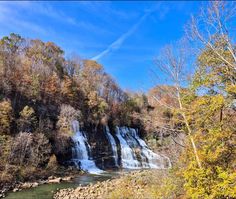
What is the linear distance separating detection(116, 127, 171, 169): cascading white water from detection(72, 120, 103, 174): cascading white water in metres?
5.43

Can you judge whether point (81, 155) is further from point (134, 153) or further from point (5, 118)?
point (5, 118)

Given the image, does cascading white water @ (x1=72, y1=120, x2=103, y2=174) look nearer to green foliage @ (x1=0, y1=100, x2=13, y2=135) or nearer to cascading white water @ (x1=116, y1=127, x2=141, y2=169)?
cascading white water @ (x1=116, y1=127, x2=141, y2=169)

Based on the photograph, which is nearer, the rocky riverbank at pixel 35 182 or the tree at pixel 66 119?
the rocky riverbank at pixel 35 182

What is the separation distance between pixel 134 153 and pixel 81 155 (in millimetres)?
9175

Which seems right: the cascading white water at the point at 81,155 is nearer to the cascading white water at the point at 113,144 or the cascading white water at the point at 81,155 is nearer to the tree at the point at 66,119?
the tree at the point at 66,119

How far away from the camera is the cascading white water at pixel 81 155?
27.2 meters

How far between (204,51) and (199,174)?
13.3ft

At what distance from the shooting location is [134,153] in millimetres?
Answer: 34625

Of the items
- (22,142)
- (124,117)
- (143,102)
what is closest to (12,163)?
(22,142)

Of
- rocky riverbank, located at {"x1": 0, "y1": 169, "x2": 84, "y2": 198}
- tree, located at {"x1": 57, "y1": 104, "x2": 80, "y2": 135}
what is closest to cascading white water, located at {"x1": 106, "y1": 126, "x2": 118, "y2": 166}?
tree, located at {"x1": 57, "y1": 104, "x2": 80, "y2": 135}

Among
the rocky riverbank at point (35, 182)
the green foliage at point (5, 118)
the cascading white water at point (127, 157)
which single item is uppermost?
the green foliage at point (5, 118)

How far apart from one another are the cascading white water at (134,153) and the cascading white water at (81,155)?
5434 millimetres

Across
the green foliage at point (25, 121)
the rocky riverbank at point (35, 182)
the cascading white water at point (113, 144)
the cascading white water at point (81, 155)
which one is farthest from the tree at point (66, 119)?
the cascading white water at point (113, 144)

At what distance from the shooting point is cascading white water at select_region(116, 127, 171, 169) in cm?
3223
